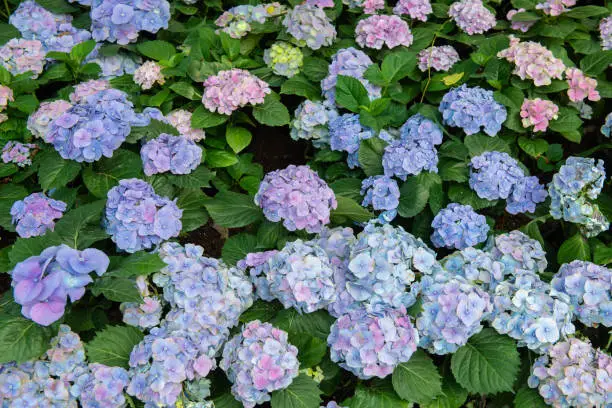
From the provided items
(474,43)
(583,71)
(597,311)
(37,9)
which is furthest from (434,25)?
(37,9)

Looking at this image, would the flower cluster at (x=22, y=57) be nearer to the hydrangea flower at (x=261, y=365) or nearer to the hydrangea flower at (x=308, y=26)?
the hydrangea flower at (x=308, y=26)

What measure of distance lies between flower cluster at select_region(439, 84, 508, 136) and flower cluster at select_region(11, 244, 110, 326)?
5.73ft

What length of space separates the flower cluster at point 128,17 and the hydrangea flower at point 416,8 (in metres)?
1.29

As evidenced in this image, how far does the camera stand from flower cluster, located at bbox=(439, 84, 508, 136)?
116 inches

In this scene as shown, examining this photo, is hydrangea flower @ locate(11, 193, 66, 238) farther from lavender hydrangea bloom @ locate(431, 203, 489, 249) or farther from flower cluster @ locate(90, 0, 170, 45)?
lavender hydrangea bloom @ locate(431, 203, 489, 249)

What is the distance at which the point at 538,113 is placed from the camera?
2.99 meters

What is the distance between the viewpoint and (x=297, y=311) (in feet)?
7.73

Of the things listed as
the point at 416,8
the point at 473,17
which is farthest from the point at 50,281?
the point at 473,17

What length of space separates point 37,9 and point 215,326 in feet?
7.67

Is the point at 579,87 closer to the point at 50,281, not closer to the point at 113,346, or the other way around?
the point at 113,346

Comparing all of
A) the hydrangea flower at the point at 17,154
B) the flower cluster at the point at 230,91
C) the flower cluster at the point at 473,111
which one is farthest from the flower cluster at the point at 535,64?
the hydrangea flower at the point at 17,154

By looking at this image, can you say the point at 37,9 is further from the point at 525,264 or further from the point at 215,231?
the point at 525,264

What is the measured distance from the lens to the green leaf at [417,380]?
2129mm

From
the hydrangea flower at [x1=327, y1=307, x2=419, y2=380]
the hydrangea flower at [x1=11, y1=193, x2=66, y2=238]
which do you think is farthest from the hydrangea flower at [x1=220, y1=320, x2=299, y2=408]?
the hydrangea flower at [x1=11, y1=193, x2=66, y2=238]
